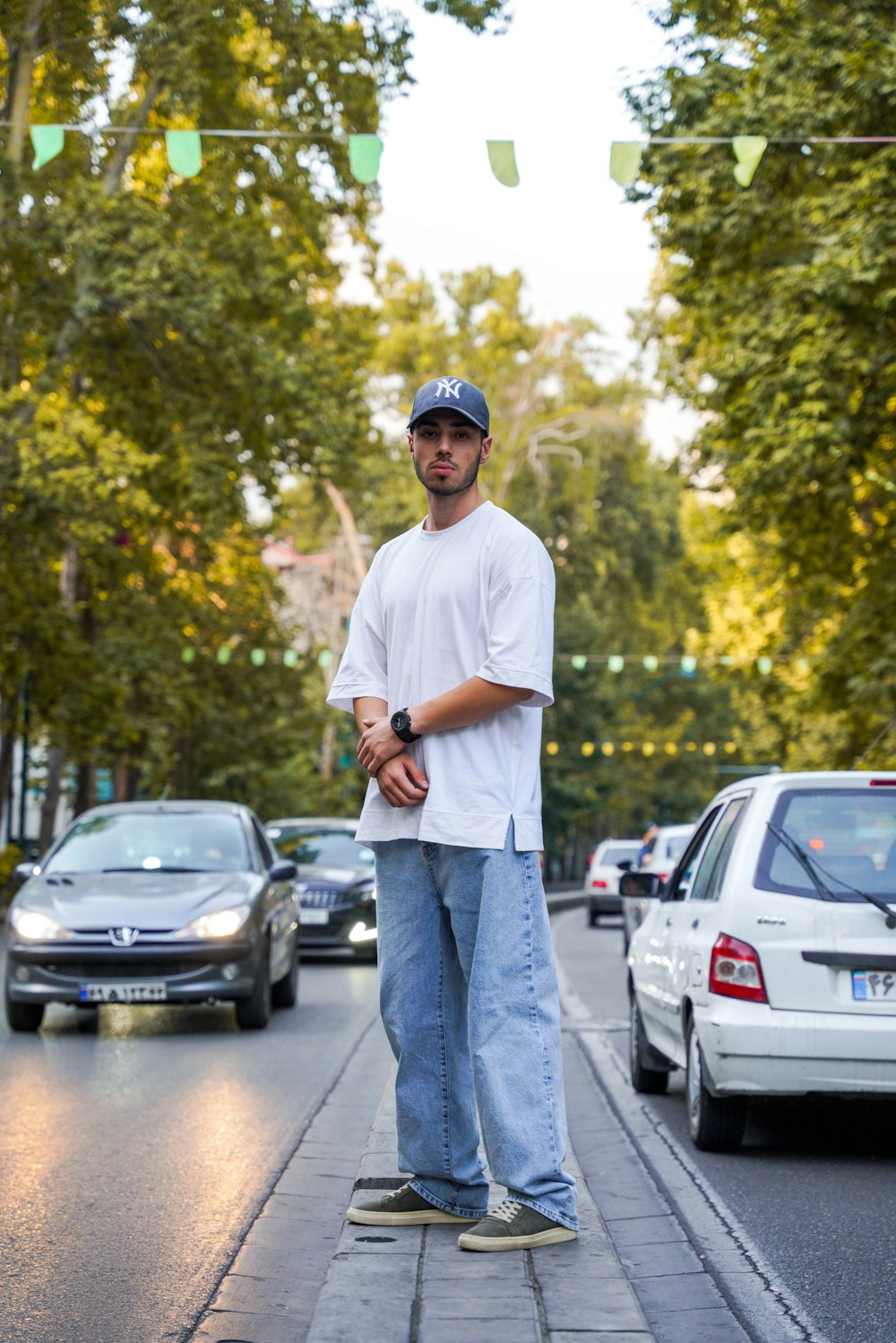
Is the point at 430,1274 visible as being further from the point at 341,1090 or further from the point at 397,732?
the point at 341,1090

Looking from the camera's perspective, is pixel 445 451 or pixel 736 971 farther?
pixel 736 971

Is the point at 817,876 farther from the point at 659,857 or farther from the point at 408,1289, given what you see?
the point at 659,857

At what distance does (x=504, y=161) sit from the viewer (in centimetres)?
1436

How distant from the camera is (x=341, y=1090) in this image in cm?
923

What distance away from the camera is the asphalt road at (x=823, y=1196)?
500 centimetres

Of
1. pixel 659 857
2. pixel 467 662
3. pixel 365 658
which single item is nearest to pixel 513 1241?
pixel 467 662

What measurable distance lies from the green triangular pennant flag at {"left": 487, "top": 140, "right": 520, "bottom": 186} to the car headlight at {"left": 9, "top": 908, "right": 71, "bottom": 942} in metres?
6.54

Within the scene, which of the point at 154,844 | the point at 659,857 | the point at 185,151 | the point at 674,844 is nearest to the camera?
the point at 154,844

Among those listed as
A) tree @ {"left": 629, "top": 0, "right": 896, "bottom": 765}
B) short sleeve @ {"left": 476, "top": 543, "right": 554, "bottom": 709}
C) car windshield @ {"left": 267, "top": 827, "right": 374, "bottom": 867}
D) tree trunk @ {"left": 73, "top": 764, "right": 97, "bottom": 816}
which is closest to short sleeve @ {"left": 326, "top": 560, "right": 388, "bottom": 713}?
short sleeve @ {"left": 476, "top": 543, "right": 554, "bottom": 709}

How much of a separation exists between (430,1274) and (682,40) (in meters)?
17.8

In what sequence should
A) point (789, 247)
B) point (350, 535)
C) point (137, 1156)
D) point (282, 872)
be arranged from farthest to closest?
point (350, 535) < point (789, 247) < point (282, 872) < point (137, 1156)

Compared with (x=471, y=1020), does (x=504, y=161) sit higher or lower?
higher

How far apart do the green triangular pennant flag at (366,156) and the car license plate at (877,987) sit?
970cm

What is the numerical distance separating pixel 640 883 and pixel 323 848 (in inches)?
442
